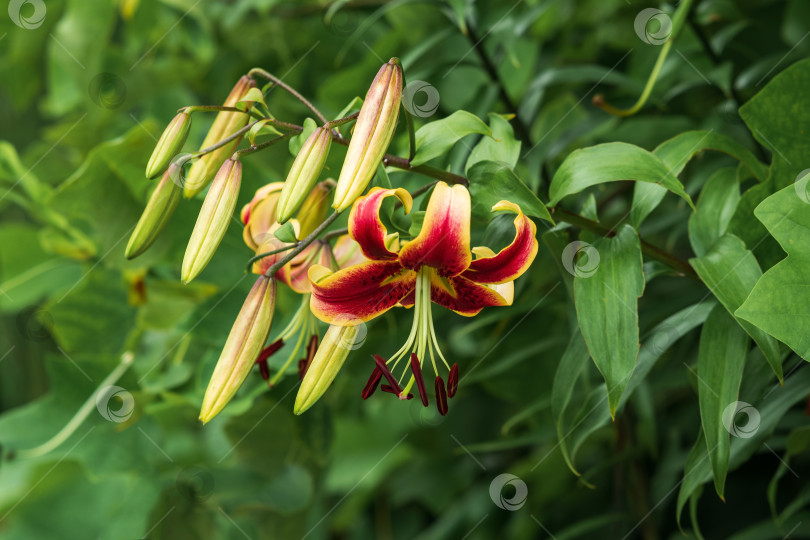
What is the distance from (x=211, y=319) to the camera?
640 mm

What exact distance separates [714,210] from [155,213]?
36 centimetres

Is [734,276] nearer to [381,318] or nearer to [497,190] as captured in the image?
[497,190]

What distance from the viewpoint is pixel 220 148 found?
0.43 meters

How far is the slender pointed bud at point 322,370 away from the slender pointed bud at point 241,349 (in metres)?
0.03

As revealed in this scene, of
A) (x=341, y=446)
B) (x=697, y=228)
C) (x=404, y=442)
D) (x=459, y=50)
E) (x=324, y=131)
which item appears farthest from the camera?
(x=341, y=446)

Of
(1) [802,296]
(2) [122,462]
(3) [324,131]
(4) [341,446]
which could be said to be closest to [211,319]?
(2) [122,462]

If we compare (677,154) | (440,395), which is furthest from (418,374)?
(677,154)

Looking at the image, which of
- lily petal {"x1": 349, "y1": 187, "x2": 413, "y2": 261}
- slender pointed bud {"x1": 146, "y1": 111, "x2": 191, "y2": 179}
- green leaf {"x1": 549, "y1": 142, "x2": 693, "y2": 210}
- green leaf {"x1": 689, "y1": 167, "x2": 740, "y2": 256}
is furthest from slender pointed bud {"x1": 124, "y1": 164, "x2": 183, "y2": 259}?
A: green leaf {"x1": 689, "y1": 167, "x2": 740, "y2": 256}

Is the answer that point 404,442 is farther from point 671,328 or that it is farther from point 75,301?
point 671,328

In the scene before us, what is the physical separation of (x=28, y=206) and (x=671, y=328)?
0.69m

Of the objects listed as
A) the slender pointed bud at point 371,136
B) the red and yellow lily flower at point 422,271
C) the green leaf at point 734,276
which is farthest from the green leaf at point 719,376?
the slender pointed bud at point 371,136

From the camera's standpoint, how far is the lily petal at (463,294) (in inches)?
16.6

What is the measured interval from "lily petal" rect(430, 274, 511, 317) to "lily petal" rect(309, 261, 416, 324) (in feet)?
0.07

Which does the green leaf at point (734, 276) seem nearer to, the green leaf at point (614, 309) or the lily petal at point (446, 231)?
the green leaf at point (614, 309)
